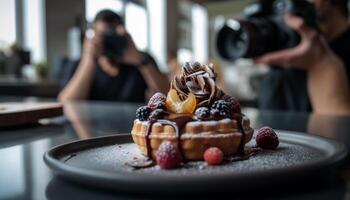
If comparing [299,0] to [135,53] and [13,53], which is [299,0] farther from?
[13,53]

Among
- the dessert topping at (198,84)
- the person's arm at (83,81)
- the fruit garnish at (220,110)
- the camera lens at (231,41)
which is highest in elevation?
the camera lens at (231,41)

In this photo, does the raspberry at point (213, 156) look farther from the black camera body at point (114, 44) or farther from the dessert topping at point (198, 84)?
the black camera body at point (114, 44)

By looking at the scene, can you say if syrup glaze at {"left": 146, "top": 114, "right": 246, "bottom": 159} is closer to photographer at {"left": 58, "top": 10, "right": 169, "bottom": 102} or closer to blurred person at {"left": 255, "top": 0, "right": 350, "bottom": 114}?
blurred person at {"left": 255, "top": 0, "right": 350, "bottom": 114}

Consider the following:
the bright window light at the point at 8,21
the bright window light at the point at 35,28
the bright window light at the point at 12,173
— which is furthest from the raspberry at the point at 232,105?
the bright window light at the point at 35,28

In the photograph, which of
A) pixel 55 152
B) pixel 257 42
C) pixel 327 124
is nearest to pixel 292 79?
pixel 257 42

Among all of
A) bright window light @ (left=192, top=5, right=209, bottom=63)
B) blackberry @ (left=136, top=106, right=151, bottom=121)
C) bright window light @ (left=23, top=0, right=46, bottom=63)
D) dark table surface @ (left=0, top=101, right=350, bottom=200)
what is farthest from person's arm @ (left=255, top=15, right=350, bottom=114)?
bright window light @ (left=192, top=5, right=209, bottom=63)

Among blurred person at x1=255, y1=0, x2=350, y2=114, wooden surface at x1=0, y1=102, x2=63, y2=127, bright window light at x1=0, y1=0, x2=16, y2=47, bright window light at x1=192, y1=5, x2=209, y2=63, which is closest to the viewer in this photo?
wooden surface at x1=0, y1=102, x2=63, y2=127

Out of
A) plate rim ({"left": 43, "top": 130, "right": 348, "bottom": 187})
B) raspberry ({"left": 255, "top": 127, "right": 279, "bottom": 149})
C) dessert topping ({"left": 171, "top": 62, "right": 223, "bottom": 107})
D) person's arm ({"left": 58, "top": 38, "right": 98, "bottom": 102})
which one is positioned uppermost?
dessert topping ({"left": 171, "top": 62, "right": 223, "bottom": 107})
